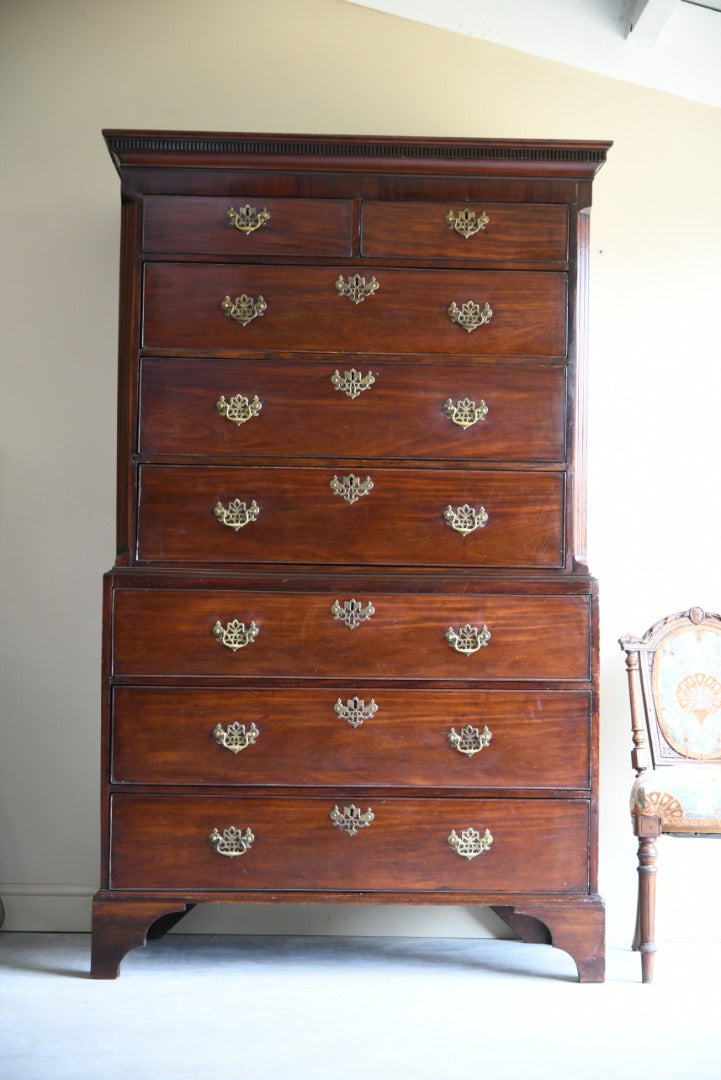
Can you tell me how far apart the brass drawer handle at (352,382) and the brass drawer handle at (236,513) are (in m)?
0.40

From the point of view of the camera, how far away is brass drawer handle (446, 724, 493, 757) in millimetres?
2975

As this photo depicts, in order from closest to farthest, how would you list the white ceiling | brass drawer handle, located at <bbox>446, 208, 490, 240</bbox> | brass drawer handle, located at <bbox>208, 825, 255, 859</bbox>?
1. brass drawer handle, located at <bbox>208, 825, 255, 859</bbox>
2. brass drawer handle, located at <bbox>446, 208, 490, 240</bbox>
3. the white ceiling

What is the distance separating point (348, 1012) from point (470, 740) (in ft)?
2.43

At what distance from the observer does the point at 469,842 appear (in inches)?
117

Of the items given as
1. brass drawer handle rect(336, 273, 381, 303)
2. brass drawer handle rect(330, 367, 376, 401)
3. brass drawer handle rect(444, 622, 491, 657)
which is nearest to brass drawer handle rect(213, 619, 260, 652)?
brass drawer handle rect(444, 622, 491, 657)

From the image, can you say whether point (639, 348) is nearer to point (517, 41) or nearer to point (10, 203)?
point (517, 41)

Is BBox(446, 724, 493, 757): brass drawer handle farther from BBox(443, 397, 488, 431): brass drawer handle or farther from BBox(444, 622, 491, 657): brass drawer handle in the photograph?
BBox(443, 397, 488, 431): brass drawer handle

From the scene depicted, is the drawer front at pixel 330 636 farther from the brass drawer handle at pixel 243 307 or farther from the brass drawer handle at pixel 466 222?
the brass drawer handle at pixel 466 222

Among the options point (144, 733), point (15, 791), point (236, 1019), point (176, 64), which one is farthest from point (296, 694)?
point (176, 64)

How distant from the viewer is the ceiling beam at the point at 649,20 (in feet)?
11.6

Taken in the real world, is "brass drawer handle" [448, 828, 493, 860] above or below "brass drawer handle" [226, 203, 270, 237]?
below

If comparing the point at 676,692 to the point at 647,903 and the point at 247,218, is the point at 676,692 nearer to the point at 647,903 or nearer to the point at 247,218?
the point at 647,903

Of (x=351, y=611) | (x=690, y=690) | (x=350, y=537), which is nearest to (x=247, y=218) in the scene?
(x=350, y=537)

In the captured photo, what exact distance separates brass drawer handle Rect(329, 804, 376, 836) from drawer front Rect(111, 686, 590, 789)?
0.07 m
